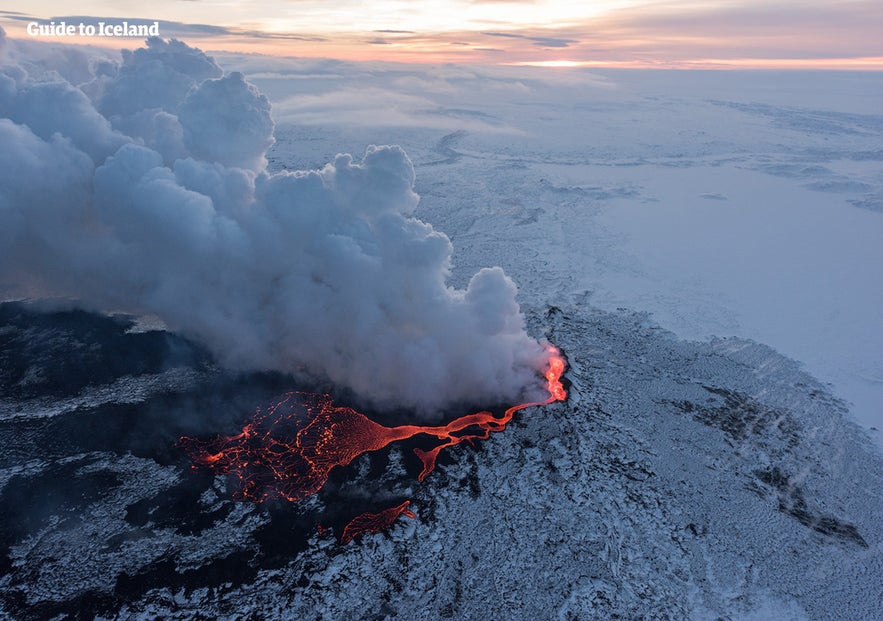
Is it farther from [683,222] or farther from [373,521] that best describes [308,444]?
[683,222]

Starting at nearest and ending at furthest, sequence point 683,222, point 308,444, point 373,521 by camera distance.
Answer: point 373,521 < point 308,444 < point 683,222

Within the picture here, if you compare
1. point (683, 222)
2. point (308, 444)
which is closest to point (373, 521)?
point (308, 444)

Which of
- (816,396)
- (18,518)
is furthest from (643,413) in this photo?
(18,518)

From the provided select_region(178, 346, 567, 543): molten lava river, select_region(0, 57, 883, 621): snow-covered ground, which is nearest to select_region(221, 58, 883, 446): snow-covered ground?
select_region(0, 57, 883, 621): snow-covered ground

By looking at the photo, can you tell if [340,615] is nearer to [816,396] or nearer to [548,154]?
[816,396]

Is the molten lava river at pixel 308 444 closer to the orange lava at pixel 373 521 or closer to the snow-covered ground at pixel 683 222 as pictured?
the orange lava at pixel 373 521

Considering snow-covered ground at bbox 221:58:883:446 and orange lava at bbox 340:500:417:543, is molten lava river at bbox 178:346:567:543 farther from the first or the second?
snow-covered ground at bbox 221:58:883:446

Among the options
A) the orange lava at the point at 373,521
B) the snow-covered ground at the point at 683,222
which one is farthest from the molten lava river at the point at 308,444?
the snow-covered ground at the point at 683,222
